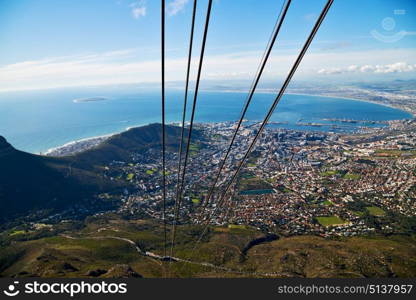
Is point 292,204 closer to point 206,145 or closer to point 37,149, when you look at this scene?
point 206,145

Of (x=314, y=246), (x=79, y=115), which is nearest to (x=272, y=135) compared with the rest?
(x=314, y=246)

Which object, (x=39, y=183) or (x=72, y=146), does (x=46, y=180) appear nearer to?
(x=39, y=183)

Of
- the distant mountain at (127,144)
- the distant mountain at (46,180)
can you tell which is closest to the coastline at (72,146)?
the distant mountain at (127,144)

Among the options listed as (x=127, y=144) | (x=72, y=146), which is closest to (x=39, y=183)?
(x=127, y=144)

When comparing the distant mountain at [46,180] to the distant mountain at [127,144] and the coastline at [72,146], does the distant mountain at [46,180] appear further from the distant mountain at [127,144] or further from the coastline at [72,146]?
the coastline at [72,146]

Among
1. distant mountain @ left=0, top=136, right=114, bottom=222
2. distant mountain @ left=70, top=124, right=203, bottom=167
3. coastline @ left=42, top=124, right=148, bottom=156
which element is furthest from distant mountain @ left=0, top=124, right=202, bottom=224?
coastline @ left=42, top=124, right=148, bottom=156

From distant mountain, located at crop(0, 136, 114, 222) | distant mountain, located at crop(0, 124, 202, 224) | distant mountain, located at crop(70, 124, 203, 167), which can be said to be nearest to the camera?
distant mountain, located at crop(0, 136, 114, 222)

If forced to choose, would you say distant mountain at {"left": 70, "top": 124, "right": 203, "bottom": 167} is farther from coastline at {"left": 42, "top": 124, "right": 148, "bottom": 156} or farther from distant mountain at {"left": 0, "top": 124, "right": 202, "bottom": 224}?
coastline at {"left": 42, "top": 124, "right": 148, "bottom": 156}

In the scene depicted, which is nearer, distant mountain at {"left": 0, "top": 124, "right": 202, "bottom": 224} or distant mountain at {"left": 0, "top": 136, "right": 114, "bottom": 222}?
distant mountain at {"left": 0, "top": 136, "right": 114, "bottom": 222}

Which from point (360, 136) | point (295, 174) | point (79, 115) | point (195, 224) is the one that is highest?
point (79, 115)
